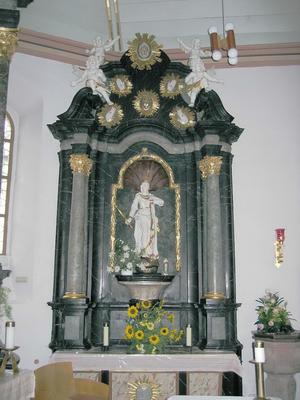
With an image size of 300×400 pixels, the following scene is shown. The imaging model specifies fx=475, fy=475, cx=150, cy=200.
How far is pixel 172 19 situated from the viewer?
9.62m

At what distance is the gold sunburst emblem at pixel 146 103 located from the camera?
8531 mm

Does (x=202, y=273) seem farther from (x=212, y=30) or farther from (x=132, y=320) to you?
(x=212, y=30)

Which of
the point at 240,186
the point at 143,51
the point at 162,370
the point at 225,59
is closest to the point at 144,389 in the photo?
the point at 162,370

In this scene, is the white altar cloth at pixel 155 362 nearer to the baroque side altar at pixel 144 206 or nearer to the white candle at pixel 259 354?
the baroque side altar at pixel 144 206

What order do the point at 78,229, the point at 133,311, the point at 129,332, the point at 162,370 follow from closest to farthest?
the point at 162,370
the point at 129,332
the point at 133,311
the point at 78,229

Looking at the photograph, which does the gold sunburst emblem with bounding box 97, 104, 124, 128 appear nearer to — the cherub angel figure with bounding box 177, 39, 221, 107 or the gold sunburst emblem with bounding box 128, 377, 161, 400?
the cherub angel figure with bounding box 177, 39, 221, 107

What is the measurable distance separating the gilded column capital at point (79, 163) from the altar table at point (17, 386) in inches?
175

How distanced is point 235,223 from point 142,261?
1911 mm

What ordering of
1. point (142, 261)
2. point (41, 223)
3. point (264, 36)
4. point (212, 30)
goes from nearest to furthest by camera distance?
point (212, 30) → point (142, 261) → point (41, 223) → point (264, 36)

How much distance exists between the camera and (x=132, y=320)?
7602 millimetres

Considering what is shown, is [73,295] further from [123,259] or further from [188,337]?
[188,337]

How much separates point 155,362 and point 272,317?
79.9 inches

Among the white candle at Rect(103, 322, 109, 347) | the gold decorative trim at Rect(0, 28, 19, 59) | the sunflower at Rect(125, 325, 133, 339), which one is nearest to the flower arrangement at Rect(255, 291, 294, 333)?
the sunflower at Rect(125, 325, 133, 339)

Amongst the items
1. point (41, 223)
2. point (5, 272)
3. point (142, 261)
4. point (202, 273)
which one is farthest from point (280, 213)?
point (5, 272)
